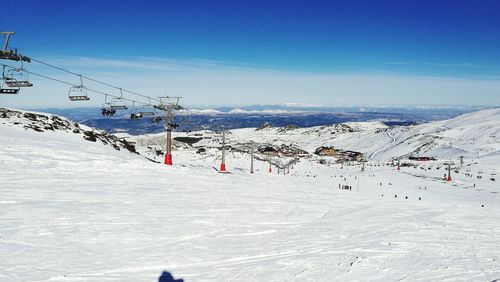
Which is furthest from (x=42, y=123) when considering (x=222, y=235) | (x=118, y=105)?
(x=222, y=235)

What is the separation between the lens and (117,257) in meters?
11.0

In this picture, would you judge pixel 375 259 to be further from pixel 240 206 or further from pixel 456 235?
pixel 240 206

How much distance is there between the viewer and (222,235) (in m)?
13.7

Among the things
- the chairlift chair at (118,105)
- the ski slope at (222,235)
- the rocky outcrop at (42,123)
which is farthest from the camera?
the rocky outcrop at (42,123)

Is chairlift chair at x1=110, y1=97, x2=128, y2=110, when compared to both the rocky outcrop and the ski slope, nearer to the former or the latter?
the ski slope

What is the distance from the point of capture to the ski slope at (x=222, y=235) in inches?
392

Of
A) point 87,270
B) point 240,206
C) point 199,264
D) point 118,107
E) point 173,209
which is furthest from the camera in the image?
point 118,107

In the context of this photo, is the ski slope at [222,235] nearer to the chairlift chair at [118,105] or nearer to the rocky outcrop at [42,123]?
the chairlift chair at [118,105]

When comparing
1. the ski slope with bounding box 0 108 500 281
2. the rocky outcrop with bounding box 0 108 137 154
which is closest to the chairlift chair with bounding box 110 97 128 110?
the ski slope with bounding box 0 108 500 281

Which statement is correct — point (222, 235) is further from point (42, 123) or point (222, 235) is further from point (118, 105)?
point (42, 123)

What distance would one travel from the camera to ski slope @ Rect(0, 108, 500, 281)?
997 centimetres

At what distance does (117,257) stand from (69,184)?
43.8 feet

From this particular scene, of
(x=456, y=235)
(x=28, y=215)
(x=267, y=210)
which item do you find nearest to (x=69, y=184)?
(x=28, y=215)

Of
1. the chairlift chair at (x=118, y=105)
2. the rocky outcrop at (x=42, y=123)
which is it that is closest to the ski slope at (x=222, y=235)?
the chairlift chair at (x=118, y=105)
